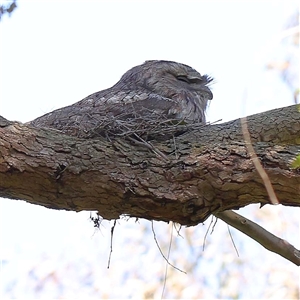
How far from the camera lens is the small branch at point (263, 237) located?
280cm

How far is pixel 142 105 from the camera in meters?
3.39

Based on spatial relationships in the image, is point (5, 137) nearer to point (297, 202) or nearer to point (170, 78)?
point (297, 202)

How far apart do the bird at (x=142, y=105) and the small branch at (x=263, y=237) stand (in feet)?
1.98

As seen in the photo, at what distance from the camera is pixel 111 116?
3.02 meters

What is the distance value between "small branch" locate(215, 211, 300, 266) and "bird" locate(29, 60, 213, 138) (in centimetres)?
60

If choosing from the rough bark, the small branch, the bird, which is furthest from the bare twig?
the bird

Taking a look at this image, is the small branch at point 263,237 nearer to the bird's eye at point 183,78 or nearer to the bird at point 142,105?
the bird at point 142,105

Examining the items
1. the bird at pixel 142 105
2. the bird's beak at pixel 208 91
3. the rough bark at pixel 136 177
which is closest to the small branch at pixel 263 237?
the rough bark at pixel 136 177

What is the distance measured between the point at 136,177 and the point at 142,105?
1.09 metres

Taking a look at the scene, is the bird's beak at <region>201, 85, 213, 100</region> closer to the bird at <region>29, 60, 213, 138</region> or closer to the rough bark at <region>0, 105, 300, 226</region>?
the bird at <region>29, 60, 213, 138</region>

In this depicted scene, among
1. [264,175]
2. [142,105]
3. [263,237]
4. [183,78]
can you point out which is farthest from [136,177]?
[183,78]

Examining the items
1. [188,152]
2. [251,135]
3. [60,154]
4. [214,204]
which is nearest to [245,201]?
[214,204]

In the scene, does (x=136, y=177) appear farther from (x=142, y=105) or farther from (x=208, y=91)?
(x=208, y=91)

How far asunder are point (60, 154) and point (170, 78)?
1.82m
